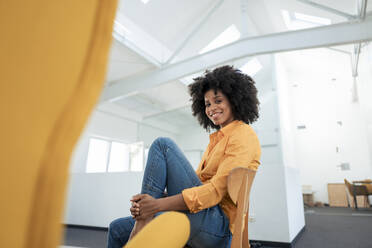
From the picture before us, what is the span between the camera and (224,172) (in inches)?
33.2

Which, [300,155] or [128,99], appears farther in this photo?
[300,155]

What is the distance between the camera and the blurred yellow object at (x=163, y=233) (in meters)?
0.36

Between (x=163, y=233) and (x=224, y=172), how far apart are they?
1.60 ft

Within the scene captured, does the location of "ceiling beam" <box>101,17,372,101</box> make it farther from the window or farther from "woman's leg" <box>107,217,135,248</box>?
"woman's leg" <box>107,217,135,248</box>

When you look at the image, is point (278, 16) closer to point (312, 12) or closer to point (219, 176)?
point (312, 12)

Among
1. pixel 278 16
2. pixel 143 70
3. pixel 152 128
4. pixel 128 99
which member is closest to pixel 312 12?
pixel 278 16

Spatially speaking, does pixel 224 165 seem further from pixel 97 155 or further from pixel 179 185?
pixel 97 155

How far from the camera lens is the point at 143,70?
5.70 metres

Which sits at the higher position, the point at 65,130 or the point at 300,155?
the point at 300,155

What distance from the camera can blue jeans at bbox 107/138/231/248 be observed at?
0.80 meters

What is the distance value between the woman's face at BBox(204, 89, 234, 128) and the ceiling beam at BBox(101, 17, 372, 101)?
9.42ft

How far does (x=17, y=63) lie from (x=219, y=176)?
75cm

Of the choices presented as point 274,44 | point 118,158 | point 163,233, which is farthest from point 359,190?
point 163,233

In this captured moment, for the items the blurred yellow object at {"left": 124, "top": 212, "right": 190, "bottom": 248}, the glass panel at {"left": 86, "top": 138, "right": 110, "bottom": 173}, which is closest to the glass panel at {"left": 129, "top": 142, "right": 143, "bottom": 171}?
the glass panel at {"left": 86, "top": 138, "right": 110, "bottom": 173}
